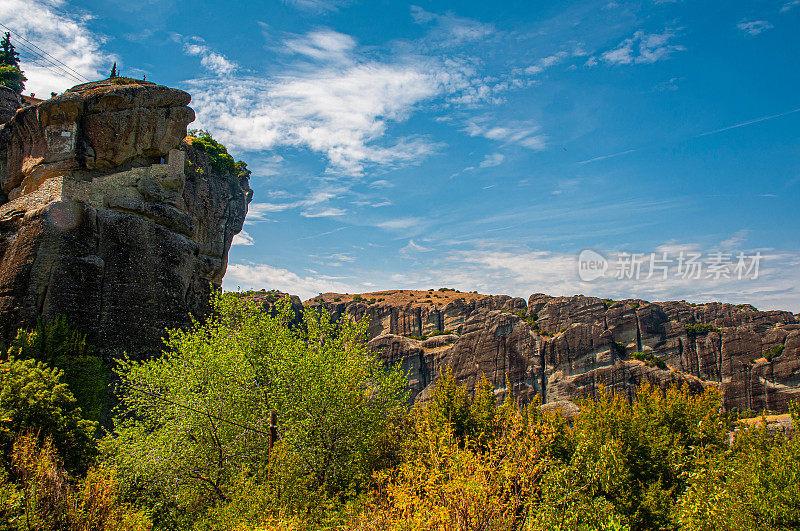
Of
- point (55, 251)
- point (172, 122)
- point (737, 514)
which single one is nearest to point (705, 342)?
point (737, 514)

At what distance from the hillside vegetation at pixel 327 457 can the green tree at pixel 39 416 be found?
2.6 inches

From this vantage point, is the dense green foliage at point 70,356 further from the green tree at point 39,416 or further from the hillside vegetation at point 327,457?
A: the green tree at point 39,416

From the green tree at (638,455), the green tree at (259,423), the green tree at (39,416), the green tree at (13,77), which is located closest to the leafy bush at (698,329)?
the green tree at (638,455)

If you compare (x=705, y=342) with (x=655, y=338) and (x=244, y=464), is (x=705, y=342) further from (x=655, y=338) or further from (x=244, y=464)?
(x=244, y=464)

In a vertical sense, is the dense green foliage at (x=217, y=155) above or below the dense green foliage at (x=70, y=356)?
above

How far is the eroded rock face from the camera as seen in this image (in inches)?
1222

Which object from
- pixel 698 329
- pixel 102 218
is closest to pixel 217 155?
pixel 102 218

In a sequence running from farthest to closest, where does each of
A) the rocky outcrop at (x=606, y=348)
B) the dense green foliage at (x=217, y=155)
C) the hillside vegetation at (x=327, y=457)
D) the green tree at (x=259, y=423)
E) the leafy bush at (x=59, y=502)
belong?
1. the rocky outcrop at (x=606, y=348)
2. the dense green foliage at (x=217, y=155)
3. the green tree at (x=259, y=423)
4. the leafy bush at (x=59, y=502)
5. the hillside vegetation at (x=327, y=457)

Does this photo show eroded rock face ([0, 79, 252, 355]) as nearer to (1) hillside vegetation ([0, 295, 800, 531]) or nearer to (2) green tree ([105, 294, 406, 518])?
(1) hillside vegetation ([0, 295, 800, 531])

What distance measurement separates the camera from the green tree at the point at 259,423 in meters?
18.8

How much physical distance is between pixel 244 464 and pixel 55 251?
21963 millimetres

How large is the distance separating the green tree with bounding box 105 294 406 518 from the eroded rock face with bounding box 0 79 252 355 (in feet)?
33.0

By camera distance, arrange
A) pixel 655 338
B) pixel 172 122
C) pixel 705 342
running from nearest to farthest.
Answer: pixel 172 122 → pixel 705 342 → pixel 655 338

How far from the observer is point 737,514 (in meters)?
16.9
